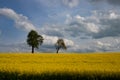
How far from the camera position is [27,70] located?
67.5ft

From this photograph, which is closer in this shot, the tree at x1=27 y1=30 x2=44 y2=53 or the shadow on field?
the shadow on field

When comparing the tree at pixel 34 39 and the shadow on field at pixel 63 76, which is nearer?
the shadow on field at pixel 63 76

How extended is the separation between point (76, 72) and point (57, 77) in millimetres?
1288

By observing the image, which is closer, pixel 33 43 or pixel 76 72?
pixel 76 72

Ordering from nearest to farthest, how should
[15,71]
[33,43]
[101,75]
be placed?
[101,75], [15,71], [33,43]

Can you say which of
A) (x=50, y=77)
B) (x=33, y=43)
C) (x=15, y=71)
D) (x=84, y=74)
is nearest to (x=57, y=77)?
(x=50, y=77)

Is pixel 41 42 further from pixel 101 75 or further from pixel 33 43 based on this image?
pixel 101 75

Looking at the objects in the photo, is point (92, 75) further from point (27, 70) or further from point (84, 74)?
point (27, 70)

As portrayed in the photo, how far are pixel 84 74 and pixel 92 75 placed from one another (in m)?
0.53

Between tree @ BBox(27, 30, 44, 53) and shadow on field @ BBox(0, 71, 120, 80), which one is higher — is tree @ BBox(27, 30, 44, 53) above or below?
above

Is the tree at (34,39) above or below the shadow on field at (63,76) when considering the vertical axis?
above

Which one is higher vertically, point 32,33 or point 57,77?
point 32,33

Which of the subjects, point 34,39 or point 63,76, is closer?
point 63,76

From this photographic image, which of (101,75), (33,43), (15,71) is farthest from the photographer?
(33,43)
